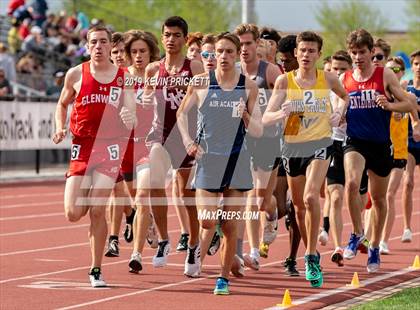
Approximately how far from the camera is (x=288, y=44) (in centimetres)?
1357

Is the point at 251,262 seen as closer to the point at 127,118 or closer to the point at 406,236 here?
the point at 127,118

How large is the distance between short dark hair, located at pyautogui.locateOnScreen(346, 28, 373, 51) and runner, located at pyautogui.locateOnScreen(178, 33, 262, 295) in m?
1.71

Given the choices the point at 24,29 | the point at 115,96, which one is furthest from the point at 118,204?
the point at 24,29

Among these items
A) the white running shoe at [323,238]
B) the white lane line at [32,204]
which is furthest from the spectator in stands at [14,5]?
the white running shoe at [323,238]

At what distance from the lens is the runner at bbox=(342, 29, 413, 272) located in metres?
13.1

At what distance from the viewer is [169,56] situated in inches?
511

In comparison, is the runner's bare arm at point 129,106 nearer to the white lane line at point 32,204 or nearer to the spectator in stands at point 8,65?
the white lane line at point 32,204

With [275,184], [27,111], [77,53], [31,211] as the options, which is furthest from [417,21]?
[275,184]

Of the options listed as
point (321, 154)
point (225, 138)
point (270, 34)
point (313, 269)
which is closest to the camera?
point (225, 138)

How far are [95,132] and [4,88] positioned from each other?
1713cm

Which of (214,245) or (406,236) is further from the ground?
(214,245)

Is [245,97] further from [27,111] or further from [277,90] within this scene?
[27,111]

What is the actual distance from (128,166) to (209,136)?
259 cm

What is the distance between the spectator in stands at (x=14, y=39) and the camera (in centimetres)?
3547
